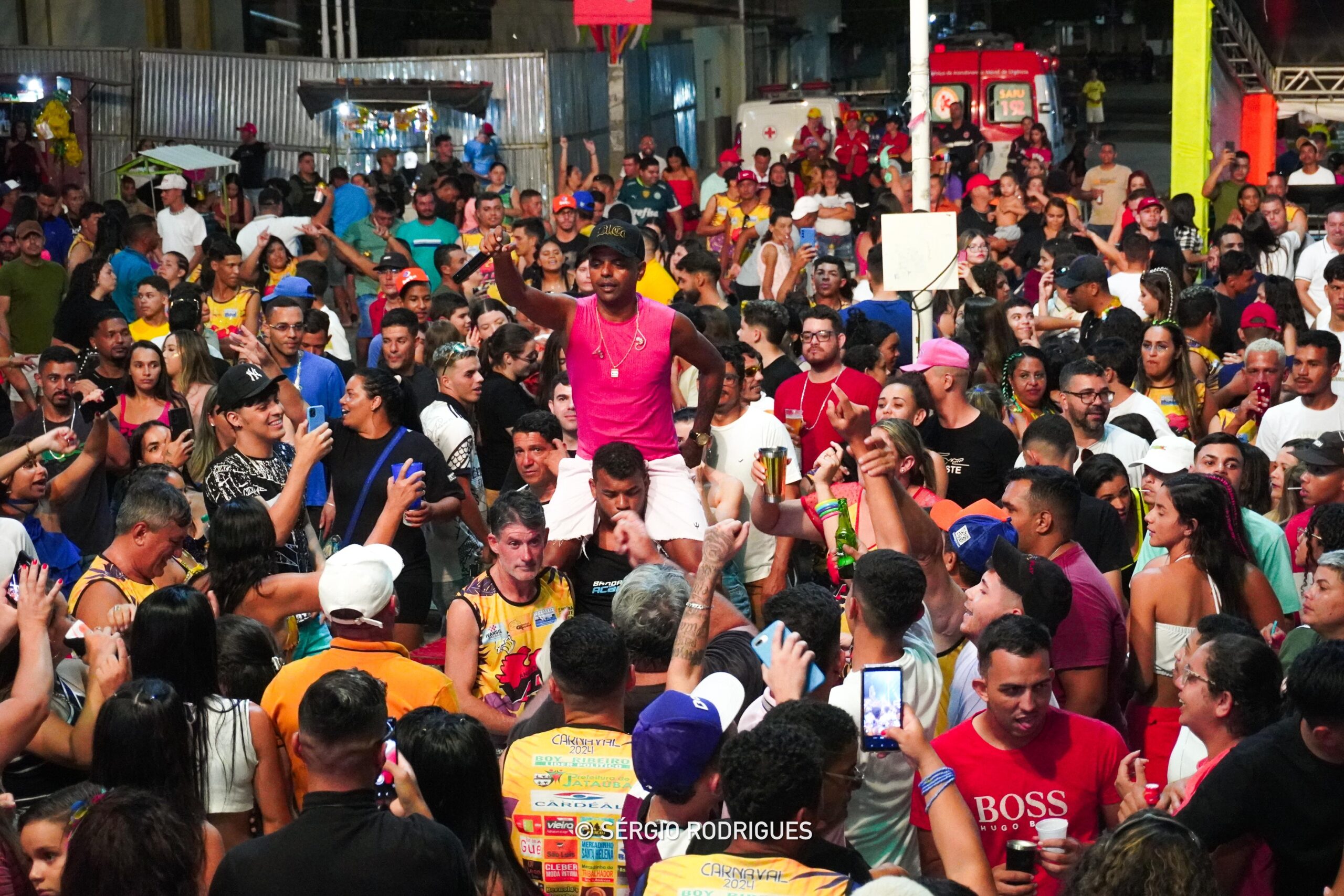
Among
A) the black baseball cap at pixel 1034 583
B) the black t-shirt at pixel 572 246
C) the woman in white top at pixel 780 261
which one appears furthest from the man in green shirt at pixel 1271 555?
the black t-shirt at pixel 572 246

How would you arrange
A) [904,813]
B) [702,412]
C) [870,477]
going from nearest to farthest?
[904,813] < [870,477] < [702,412]

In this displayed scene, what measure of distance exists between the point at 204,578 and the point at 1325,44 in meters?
25.5

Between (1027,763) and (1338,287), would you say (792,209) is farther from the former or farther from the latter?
(1027,763)

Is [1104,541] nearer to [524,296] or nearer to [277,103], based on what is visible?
[524,296]

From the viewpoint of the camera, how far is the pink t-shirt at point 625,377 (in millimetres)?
6227

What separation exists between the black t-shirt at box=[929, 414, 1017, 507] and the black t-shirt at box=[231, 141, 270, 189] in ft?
49.5

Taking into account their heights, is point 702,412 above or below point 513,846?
above

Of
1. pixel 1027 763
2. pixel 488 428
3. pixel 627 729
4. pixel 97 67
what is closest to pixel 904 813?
pixel 1027 763

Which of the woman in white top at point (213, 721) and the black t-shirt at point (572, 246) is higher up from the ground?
the black t-shirt at point (572, 246)

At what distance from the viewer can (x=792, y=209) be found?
17.3 metres

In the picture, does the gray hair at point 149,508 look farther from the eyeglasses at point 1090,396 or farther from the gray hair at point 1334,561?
the eyeglasses at point 1090,396

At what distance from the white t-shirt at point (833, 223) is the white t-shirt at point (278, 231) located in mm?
5391

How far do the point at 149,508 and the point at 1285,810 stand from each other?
148 inches

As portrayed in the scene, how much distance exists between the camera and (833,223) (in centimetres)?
1636
